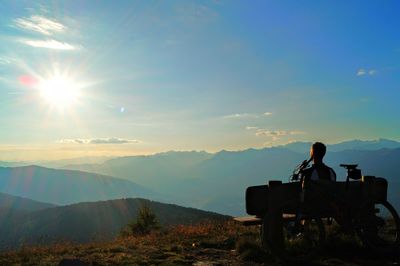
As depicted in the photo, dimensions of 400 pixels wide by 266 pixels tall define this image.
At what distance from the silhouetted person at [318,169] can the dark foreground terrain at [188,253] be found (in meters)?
1.65

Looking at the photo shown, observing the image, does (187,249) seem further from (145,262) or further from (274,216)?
(274,216)

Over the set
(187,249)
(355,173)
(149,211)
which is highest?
(355,173)

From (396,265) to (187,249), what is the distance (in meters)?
4.84

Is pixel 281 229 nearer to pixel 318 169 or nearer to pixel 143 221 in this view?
pixel 318 169

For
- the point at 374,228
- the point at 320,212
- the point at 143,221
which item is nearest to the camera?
the point at 320,212

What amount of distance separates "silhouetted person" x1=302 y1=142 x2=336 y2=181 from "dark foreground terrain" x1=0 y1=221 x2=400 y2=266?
5.42ft

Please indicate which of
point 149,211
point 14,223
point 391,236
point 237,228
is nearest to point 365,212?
point 391,236

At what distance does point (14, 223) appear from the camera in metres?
121

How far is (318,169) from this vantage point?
26.6ft

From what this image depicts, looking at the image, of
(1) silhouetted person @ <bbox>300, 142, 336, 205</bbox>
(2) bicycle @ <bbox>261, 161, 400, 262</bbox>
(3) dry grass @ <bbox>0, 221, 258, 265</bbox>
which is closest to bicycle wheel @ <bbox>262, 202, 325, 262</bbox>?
(2) bicycle @ <bbox>261, 161, 400, 262</bbox>

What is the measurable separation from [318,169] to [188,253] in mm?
3748

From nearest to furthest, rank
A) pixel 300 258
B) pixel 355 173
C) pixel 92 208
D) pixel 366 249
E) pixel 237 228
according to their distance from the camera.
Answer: pixel 300 258
pixel 355 173
pixel 366 249
pixel 237 228
pixel 92 208

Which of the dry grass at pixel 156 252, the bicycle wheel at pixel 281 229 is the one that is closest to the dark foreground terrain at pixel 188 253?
the dry grass at pixel 156 252

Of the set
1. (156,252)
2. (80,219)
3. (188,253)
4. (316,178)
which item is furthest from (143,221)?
(80,219)
